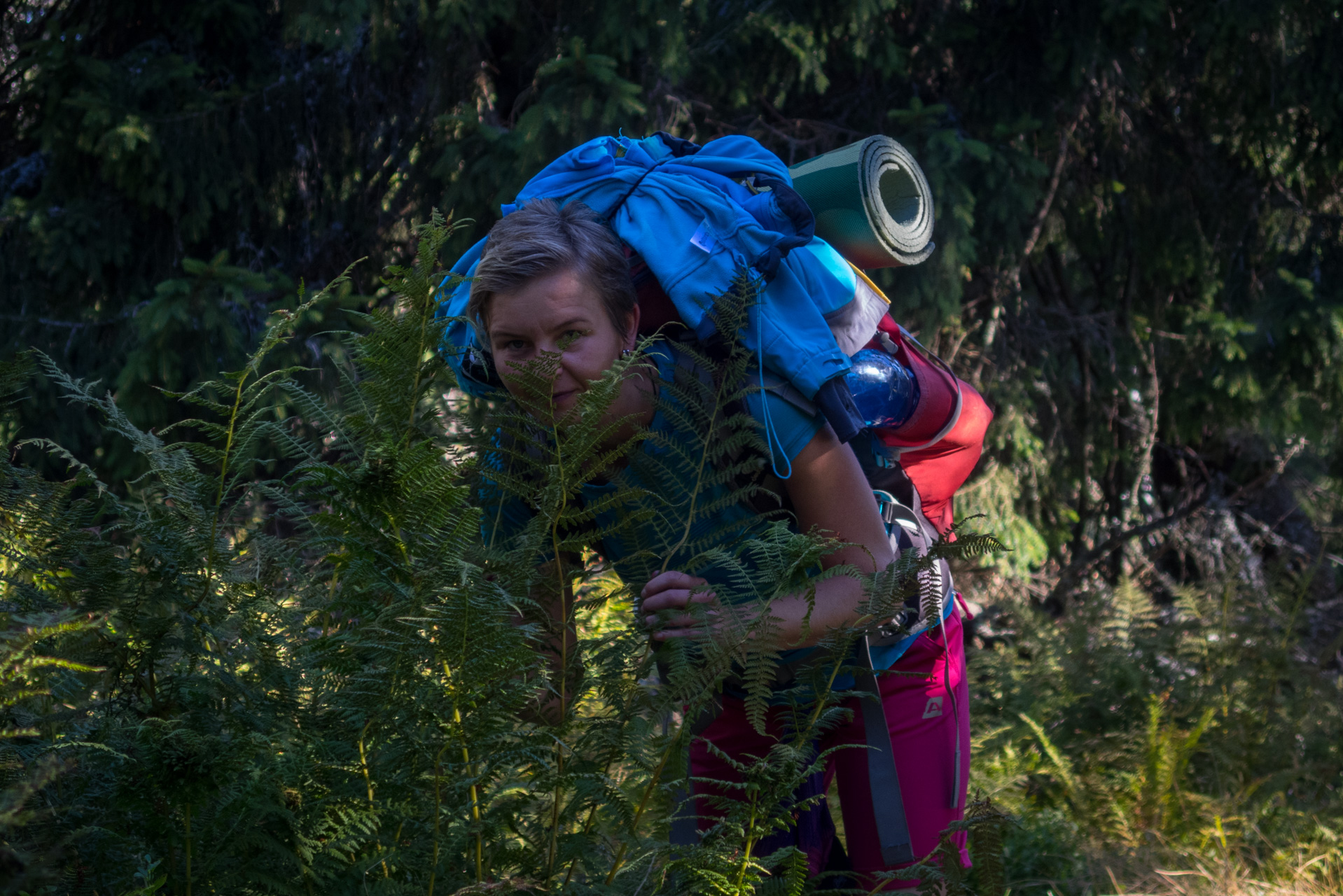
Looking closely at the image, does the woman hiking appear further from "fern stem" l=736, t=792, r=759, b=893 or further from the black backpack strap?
"fern stem" l=736, t=792, r=759, b=893

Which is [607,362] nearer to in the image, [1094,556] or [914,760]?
[914,760]

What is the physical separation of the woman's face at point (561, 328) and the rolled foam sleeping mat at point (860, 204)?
Result: 635 millimetres

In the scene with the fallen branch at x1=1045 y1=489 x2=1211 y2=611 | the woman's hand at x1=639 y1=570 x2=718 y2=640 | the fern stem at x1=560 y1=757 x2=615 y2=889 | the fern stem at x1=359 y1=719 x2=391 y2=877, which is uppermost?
the woman's hand at x1=639 y1=570 x2=718 y2=640

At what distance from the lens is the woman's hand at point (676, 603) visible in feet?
3.64

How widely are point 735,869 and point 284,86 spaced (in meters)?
5.30

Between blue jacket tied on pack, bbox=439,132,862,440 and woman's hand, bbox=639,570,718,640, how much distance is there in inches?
17.2

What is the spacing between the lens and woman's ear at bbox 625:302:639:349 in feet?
5.53

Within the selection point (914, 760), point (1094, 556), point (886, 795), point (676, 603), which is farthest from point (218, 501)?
point (1094, 556)

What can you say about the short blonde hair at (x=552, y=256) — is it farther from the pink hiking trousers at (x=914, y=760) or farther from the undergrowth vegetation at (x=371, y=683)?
the pink hiking trousers at (x=914, y=760)

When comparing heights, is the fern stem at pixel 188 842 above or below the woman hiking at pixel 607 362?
below

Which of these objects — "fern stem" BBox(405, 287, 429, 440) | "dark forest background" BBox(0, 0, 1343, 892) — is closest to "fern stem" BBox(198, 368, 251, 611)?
"fern stem" BBox(405, 287, 429, 440)

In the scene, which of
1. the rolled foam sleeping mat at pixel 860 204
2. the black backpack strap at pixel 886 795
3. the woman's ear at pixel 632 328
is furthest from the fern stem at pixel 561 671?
the rolled foam sleeping mat at pixel 860 204

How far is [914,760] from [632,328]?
1.05 meters

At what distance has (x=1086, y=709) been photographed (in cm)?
429
